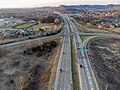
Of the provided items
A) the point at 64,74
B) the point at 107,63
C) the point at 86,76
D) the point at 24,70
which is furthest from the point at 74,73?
the point at 107,63

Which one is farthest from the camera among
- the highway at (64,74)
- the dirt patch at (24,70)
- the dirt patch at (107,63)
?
the dirt patch at (107,63)

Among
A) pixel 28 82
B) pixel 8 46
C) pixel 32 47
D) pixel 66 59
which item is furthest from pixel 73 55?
pixel 8 46

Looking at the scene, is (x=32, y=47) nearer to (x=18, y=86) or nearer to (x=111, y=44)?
(x=18, y=86)

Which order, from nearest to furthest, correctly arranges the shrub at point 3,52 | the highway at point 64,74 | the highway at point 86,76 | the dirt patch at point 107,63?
the highway at point 64,74, the highway at point 86,76, the dirt patch at point 107,63, the shrub at point 3,52

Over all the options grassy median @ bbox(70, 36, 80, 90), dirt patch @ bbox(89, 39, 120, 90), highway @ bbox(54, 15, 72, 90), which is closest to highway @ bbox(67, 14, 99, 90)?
grassy median @ bbox(70, 36, 80, 90)

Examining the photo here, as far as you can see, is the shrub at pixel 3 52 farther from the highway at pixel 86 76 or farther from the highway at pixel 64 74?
the highway at pixel 86 76

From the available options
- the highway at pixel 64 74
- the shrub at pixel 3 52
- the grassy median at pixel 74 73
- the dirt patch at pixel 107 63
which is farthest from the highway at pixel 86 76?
the shrub at pixel 3 52
